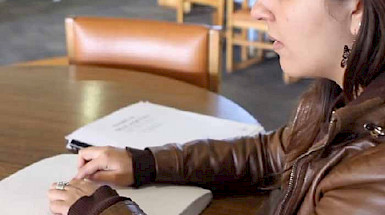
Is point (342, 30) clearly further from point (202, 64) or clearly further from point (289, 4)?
point (202, 64)

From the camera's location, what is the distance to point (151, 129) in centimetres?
142

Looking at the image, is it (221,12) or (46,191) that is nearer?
(46,191)

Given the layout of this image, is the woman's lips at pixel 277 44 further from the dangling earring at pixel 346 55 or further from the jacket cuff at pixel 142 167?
the jacket cuff at pixel 142 167

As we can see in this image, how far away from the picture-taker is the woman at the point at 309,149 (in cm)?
85

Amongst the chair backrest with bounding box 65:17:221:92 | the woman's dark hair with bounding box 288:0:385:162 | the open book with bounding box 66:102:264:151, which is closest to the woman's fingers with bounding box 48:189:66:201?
the open book with bounding box 66:102:264:151

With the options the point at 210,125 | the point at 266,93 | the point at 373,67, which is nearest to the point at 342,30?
the point at 373,67

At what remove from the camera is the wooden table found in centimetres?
136

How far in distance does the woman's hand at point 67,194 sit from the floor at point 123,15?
1990 mm

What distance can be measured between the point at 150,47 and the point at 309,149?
3.20ft

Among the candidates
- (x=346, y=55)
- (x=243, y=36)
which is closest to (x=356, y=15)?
(x=346, y=55)

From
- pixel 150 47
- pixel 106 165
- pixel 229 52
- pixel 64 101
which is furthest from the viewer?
pixel 229 52

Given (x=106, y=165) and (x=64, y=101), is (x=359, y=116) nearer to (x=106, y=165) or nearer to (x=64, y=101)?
(x=106, y=165)

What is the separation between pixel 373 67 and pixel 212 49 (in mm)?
940

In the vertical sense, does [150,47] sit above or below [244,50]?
above
